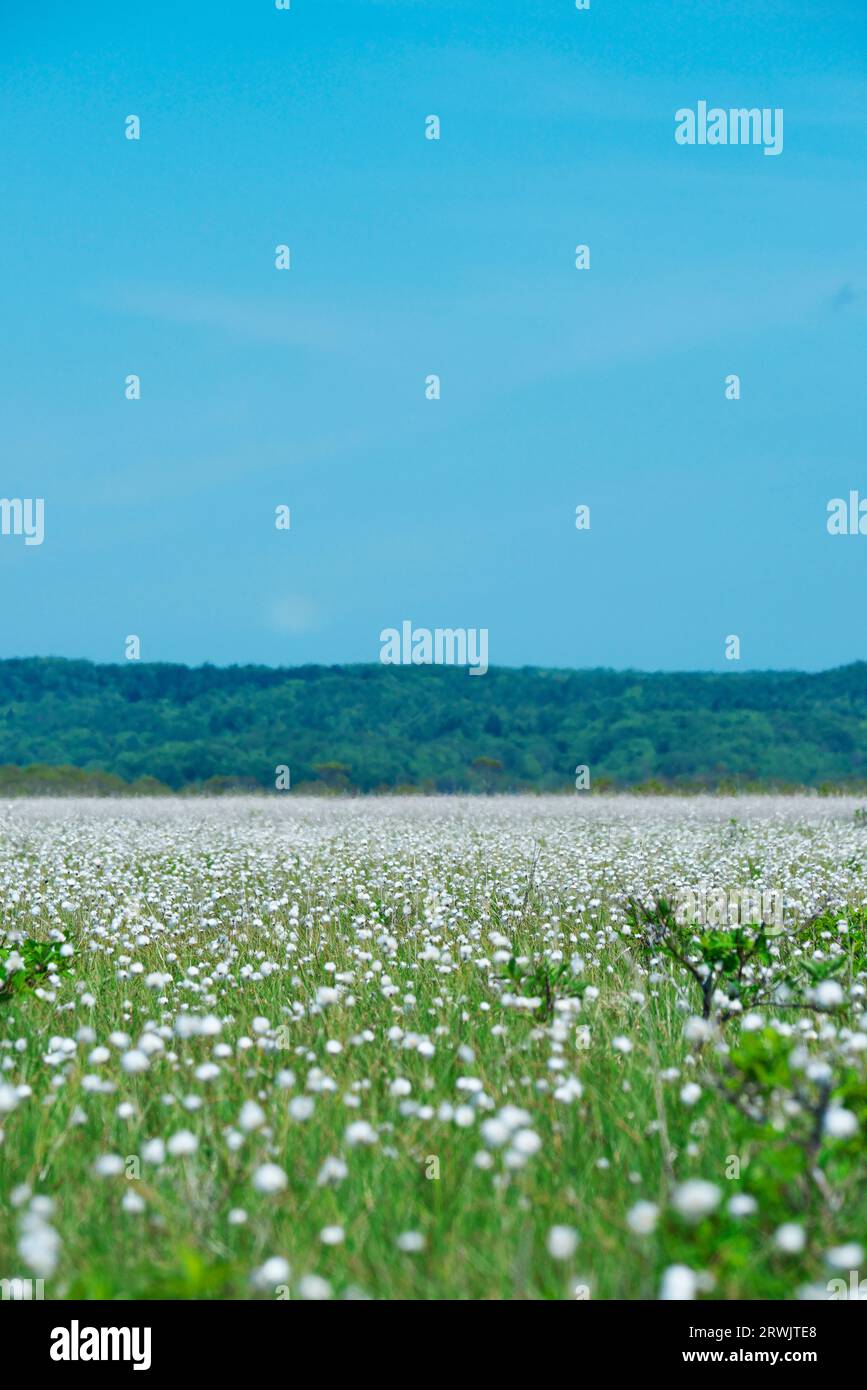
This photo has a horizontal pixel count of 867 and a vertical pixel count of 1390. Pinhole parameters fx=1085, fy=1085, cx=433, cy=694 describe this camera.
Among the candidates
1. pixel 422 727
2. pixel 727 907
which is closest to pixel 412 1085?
pixel 727 907

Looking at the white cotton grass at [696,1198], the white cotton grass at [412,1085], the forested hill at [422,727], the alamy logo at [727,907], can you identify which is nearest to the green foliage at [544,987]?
the white cotton grass at [412,1085]

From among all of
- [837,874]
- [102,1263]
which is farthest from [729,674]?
[102,1263]

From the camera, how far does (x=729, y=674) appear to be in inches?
2382

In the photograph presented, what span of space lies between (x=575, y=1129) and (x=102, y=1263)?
1.84 m

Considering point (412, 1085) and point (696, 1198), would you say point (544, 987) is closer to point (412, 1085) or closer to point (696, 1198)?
point (412, 1085)

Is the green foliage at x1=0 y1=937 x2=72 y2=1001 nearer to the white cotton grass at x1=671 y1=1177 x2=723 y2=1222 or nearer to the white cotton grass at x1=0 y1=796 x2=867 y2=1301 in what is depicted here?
the white cotton grass at x1=0 y1=796 x2=867 y2=1301

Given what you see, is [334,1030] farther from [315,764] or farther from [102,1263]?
[315,764]

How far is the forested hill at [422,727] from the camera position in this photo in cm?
4547

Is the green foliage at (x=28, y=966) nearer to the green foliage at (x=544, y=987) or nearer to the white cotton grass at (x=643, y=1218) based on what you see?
the green foliage at (x=544, y=987)
